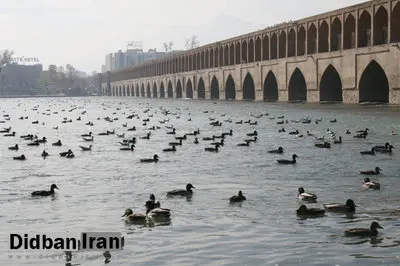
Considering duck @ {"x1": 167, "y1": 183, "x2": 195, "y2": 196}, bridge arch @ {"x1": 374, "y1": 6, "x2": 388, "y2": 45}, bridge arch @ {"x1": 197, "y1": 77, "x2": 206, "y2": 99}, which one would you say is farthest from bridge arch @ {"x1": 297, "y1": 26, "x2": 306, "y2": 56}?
duck @ {"x1": 167, "y1": 183, "x2": 195, "y2": 196}

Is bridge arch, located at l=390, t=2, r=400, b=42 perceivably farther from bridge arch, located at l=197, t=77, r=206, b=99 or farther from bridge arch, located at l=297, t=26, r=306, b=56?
bridge arch, located at l=197, t=77, r=206, b=99

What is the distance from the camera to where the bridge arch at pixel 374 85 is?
48.8 m

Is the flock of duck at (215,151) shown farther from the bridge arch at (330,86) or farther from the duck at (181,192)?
the bridge arch at (330,86)

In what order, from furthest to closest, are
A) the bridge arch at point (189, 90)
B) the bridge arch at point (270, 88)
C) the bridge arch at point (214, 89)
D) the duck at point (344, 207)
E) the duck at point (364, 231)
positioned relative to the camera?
the bridge arch at point (189, 90) < the bridge arch at point (214, 89) < the bridge arch at point (270, 88) < the duck at point (344, 207) < the duck at point (364, 231)

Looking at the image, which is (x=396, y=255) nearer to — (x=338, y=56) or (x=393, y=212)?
(x=393, y=212)

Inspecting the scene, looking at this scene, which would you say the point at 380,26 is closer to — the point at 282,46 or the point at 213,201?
the point at 282,46

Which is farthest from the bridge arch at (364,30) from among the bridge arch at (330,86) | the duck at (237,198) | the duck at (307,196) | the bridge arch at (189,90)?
the bridge arch at (189,90)

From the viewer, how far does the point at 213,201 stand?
14.7 meters

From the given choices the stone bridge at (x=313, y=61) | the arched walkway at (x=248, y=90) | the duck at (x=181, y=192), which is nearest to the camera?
the duck at (x=181, y=192)

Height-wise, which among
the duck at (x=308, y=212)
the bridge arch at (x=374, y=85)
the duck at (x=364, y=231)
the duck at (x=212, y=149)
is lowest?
the duck at (x=364, y=231)

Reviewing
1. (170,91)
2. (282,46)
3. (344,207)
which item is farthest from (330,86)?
(170,91)

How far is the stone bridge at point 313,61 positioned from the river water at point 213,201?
1997 centimetres

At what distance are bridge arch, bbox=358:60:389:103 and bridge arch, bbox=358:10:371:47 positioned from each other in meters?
2.48

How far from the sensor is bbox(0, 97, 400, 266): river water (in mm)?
10320
